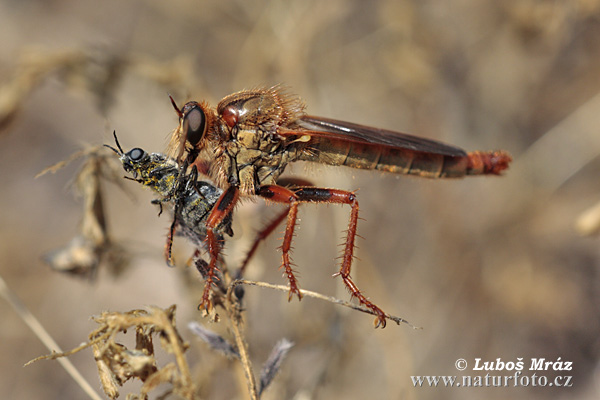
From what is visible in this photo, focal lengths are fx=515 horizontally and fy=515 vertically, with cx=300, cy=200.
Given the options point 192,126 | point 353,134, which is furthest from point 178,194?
point 353,134

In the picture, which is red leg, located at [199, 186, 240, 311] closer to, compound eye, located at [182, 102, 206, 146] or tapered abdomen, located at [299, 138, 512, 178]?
compound eye, located at [182, 102, 206, 146]

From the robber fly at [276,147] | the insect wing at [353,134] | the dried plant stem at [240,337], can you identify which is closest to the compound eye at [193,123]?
the robber fly at [276,147]

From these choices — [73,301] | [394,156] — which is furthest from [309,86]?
[73,301]

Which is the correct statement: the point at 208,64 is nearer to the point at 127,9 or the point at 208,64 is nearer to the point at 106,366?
the point at 127,9

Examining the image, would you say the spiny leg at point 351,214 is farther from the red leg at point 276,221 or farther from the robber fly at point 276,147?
the red leg at point 276,221

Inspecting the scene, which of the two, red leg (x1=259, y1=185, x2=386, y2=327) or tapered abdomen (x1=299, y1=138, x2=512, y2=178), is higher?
tapered abdomen (x1=299, y1=138, x2=512, y2=178)

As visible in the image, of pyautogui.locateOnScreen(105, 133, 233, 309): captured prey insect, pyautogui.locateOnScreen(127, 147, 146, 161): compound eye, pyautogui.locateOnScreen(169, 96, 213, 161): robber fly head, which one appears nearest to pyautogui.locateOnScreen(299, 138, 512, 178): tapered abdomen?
pyautogui.locateOnScreen(169, 96, 213, 161): robber fly head
